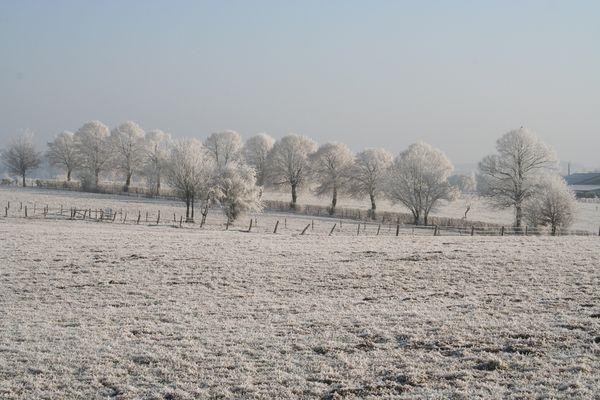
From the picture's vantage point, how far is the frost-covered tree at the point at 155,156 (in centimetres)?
9831

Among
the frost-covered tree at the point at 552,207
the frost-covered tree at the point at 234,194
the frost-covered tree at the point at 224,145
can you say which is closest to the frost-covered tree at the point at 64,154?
the frost-covered tree at the point at 224,145

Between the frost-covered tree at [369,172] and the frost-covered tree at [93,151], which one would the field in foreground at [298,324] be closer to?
the frost-covered tree at [369,172]

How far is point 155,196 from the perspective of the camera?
95125 mm

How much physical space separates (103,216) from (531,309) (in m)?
49.5

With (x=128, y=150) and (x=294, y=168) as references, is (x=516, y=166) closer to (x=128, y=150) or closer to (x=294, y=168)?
(x=294, y=168)

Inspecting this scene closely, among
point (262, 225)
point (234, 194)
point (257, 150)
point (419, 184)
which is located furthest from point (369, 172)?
point (234, 194)

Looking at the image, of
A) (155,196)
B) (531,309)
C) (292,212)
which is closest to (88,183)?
(155,196)

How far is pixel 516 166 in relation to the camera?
66.8 metres

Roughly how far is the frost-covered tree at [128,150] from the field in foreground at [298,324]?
8287 centimetres

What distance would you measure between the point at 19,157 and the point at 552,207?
330 feet

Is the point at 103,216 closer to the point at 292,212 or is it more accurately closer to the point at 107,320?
the point at 292,212

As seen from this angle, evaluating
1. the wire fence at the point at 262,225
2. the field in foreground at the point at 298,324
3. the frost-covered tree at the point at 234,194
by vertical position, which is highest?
the frost-covered tree at the point at 234,194

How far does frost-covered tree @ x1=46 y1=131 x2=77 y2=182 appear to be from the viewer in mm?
113000

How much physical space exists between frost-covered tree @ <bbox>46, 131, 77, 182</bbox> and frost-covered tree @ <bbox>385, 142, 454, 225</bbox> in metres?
70.2
